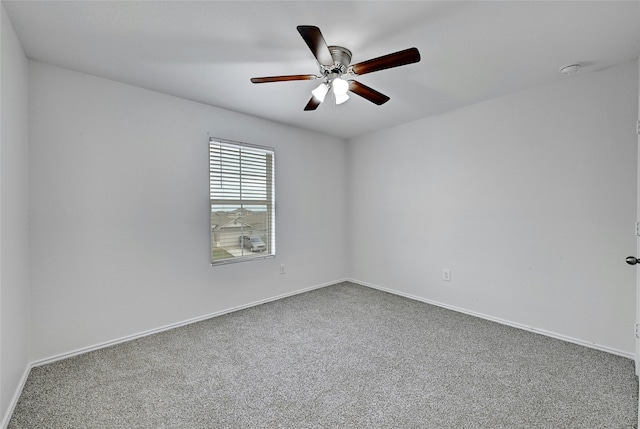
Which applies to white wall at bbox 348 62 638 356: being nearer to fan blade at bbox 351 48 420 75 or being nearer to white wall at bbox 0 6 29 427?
fan blade at bbox 351 48 420 75

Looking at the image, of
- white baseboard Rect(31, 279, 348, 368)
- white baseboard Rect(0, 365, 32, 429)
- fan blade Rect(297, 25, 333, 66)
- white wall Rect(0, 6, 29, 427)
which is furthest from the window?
fan blade Rect(297, 25, 333, 66)

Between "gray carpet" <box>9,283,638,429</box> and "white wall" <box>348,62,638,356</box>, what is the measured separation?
0.38m

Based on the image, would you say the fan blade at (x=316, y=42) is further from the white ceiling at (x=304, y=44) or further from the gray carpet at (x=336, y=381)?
the gray carpet at (x=336, y=381)

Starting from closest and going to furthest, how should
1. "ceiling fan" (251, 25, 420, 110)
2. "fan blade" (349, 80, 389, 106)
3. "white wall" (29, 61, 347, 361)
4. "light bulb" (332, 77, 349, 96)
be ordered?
"ceiling fan" (251, 25, 420, 110), "light bulb" (332, 77, 349, 96), "fan blade" (349, 80, 389, 106), "white wall" (29, 61, 347, 361)

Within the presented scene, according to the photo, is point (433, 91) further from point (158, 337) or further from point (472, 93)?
point (158, 337)

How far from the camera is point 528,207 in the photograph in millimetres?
2736

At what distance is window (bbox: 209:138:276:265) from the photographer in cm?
317

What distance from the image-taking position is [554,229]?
8.49 feet

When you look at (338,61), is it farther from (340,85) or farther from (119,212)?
Result: (119,212)

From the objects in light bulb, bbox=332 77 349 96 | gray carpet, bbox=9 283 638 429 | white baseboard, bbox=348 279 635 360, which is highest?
light bulb, bbox=332 77 349 96

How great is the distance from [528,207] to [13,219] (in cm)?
396

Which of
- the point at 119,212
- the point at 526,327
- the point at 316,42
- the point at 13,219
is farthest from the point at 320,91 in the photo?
the point at 526,327

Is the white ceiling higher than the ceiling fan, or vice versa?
the white ceiling

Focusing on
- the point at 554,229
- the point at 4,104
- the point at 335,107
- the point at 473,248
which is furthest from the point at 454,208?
the point at 4,104
